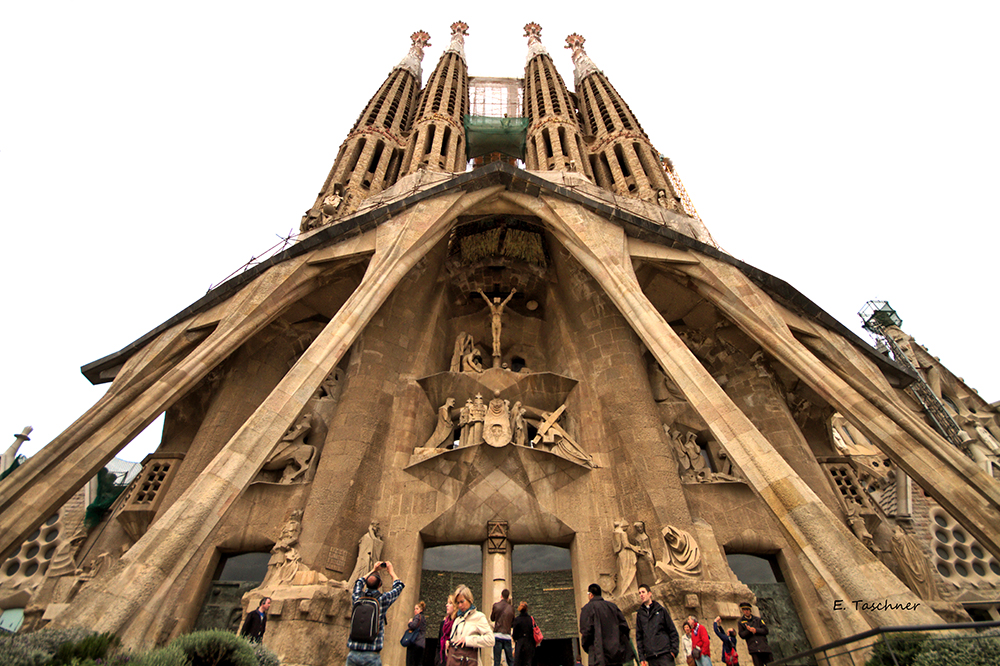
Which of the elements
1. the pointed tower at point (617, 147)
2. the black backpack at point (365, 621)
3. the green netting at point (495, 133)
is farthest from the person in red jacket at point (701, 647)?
the green netting at point (495, 133)

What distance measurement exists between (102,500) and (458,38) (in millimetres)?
35698

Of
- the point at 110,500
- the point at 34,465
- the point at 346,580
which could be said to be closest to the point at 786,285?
the point at 346,580

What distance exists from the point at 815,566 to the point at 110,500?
13.6 m

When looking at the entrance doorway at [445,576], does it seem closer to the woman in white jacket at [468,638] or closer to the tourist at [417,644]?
the tourist at [417,644]

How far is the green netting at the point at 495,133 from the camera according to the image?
95.0 ft

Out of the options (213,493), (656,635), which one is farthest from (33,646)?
(656,635)

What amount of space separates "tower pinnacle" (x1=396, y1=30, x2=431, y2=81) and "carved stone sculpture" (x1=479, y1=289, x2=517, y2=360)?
933 inches

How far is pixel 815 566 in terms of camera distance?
19.9 ft

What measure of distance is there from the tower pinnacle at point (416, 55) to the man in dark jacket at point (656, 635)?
109ft

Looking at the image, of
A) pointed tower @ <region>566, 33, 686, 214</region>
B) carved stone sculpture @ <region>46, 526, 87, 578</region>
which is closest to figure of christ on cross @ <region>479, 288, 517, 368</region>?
pointed tower @ <region>566, 33, 686, 214</region>

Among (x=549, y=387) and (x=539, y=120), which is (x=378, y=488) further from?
(x=539, y=120)

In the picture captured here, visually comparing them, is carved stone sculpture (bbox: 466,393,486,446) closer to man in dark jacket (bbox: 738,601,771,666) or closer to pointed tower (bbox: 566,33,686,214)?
man in dark jacket (bbox: 738,601,771,666)

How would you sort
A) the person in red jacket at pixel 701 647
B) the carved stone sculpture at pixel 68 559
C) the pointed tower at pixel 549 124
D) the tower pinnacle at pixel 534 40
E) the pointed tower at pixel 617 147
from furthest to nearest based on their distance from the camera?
the tower pinnacle at pixel 534 40 < the pointed tower at pixel 549 124 < the pointed tower at pixel 617 147 < the carved stone sculpture at pixel 68 559 < the person in red jacket at pixel 701 647

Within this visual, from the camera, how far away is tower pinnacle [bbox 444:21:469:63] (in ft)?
113
